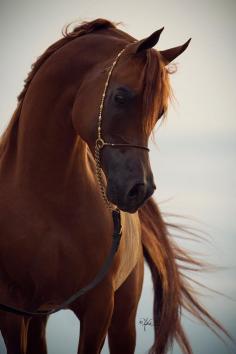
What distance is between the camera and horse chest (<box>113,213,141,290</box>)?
7.03 ft

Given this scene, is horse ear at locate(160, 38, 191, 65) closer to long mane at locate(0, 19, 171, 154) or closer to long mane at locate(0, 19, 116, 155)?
long mane at locate(0, 19, 171, 154)

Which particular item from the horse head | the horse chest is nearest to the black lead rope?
the horse chest

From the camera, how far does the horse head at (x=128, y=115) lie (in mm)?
1709

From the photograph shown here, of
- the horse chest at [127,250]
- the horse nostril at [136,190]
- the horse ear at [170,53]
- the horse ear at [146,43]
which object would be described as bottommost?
the horse chest at [127,250]

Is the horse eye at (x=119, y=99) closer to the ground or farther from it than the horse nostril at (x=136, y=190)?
farther from it

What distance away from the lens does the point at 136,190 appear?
170 centimetres

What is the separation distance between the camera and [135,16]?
4.09 meters

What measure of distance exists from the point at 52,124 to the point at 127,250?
56 cm

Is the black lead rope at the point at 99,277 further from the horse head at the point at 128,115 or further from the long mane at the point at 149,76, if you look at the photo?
the long mane at the point at 149,76

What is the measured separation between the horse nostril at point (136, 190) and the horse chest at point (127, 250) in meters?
0.44
